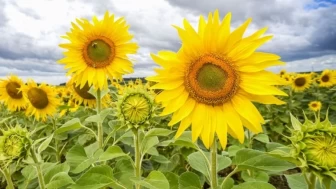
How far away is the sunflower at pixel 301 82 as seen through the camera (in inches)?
414

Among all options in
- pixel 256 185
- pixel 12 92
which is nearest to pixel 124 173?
pixel 256 185

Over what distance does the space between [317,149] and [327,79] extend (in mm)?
10271

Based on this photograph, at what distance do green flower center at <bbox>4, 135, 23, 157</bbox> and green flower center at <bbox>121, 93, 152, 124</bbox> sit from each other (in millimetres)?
622

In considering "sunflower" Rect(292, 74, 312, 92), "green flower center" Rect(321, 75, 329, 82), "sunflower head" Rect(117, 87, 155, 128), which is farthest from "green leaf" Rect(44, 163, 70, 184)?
"green flower center" Rect(321, 75, 329, 82)

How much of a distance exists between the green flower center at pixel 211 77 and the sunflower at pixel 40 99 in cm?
355

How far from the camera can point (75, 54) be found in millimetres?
3803

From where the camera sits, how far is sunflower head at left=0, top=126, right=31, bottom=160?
2.16 m

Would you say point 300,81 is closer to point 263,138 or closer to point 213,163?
point 263,138

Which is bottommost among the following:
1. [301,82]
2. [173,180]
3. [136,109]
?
[173,180]

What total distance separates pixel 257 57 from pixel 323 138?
556mm

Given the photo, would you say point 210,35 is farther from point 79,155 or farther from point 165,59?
point 79,155

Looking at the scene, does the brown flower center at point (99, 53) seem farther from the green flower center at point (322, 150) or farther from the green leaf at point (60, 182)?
the green flower center at point (322, 150)

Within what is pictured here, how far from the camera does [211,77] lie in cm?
207

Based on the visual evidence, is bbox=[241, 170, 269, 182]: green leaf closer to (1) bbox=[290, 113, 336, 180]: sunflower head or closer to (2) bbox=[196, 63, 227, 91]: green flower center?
(2) bbox=[196, 63, 227, 91]: green flower center
